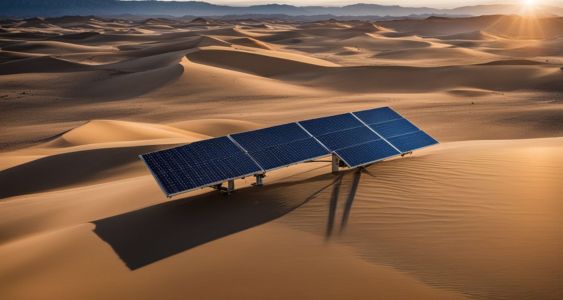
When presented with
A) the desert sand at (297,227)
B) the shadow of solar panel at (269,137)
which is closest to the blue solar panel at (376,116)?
the desert sand at (297,227)

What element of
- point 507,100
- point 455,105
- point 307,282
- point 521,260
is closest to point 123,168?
point 307,282

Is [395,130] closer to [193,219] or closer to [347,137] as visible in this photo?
[347,137]

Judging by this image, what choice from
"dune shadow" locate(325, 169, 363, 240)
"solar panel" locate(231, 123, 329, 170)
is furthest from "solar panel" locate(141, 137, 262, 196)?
"dune shadow" locate(325, 169, 363, 240)

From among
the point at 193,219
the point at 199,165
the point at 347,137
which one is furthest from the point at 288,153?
the point at 193,219

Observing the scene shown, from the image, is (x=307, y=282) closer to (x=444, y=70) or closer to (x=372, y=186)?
(x=372, y=186)

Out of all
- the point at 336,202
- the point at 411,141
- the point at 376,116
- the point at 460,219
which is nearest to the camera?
the point at 460,219

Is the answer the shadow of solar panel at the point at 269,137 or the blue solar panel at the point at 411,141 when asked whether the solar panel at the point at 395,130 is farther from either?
the shadow of solar panel at the point at 269,137
